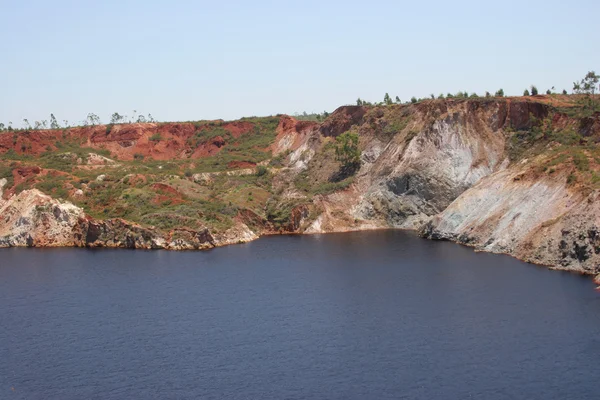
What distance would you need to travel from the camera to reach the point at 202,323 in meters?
59.8

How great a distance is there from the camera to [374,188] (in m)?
112

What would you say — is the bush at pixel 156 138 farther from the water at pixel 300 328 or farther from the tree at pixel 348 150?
the water at pixel 300 328

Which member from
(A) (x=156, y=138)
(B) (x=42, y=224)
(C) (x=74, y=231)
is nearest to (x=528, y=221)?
(C) (x=74, y=231)

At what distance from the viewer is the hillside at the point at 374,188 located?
82562 mm

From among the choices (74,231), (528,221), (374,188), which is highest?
(374,188)

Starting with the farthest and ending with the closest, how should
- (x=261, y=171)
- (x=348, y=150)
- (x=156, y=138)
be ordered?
(x=156, y=138)
(x=261, y=171)
(x=348, y=150)

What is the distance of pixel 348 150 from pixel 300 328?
63.8 m

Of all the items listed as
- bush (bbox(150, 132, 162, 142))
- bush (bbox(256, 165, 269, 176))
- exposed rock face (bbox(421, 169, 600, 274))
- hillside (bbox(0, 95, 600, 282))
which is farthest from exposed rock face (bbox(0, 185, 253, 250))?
bush (bbox(150, 132, 162, 142))

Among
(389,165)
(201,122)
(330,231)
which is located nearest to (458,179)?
(389,165)

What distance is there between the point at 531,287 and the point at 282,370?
29.0 meters

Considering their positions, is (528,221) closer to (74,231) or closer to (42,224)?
(74,231)

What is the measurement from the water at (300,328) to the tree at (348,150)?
1352 inches

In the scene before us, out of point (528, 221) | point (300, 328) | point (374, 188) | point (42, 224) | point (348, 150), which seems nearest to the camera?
point (300, 328)

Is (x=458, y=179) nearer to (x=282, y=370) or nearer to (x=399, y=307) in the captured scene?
(x=399, y=307)
